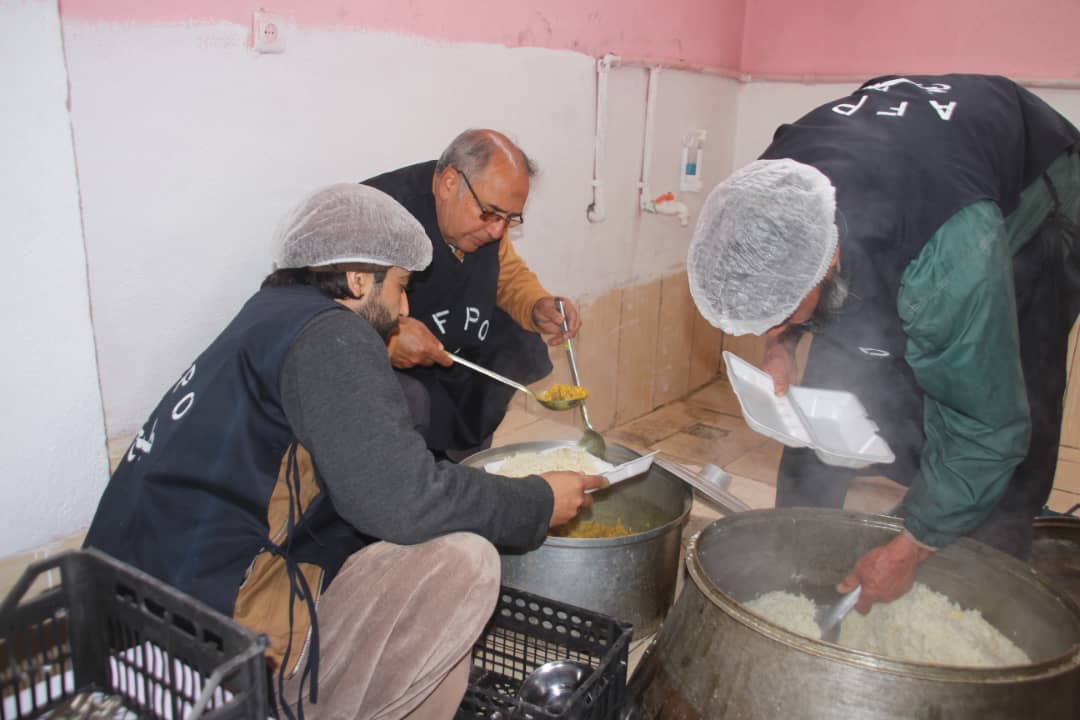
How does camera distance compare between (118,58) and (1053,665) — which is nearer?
(1053,665)

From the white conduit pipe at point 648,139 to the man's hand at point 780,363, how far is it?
1.98 m

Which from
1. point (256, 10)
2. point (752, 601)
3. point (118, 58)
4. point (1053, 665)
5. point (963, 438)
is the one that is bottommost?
point (752, 601)

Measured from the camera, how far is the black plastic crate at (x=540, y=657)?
1584 mm

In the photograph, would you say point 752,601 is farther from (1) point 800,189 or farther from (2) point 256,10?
(2) point 256,10

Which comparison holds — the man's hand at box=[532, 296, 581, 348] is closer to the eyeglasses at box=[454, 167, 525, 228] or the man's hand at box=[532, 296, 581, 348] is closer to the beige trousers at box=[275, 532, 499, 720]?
the eyeglasses at box=[454, 167, 525, 228]

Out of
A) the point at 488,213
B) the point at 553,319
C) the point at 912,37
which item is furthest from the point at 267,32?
the point at 912,37

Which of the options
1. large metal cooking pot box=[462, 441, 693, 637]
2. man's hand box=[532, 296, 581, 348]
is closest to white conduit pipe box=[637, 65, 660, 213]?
man's hand box=[532, 296, 581, 348]

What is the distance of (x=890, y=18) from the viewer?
445 centimetres

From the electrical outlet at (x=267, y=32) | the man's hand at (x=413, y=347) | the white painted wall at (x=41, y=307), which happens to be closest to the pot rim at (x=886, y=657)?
the man's hand at (x=413, y=347)

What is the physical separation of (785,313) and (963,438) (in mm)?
431

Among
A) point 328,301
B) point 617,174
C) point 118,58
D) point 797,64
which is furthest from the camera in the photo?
point 797,64

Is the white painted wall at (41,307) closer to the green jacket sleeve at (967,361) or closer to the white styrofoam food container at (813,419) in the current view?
the white styrofoam food container at (813,419)

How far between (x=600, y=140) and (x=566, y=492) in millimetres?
2376

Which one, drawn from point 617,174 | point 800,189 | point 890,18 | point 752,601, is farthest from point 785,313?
point 890,18
